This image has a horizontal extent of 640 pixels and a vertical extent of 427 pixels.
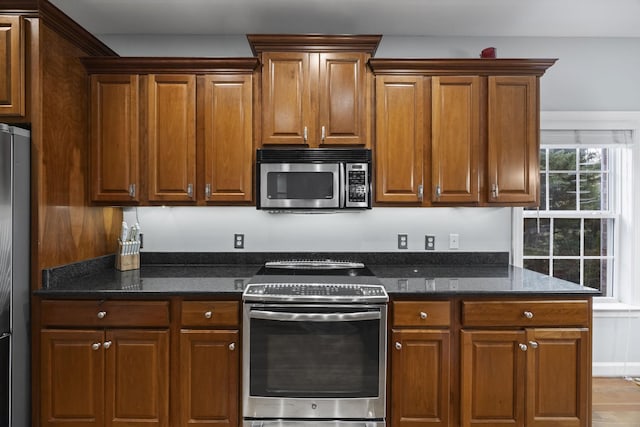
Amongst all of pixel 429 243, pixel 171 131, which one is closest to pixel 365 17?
pixel 171 131

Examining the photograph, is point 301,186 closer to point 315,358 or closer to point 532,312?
point 315,358

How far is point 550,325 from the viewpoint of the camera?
2307 millimetres

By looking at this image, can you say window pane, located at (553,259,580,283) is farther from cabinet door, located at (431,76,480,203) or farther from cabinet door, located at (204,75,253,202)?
cabinet door, located at (204,75,253,202)

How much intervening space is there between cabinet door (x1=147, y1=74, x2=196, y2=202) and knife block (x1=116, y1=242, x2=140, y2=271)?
47cm

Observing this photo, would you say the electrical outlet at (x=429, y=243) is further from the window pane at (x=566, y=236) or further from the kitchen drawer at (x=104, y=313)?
the kitchen drawer at (x=104, y=313)

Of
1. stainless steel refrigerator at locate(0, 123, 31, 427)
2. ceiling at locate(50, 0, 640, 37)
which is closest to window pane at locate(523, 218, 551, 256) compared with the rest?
ceiling at locate(50, 0, 640, 37)

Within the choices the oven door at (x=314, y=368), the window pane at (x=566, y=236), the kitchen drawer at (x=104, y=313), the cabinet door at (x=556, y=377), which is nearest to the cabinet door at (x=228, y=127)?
the kitchen drawer at (x=104, y=313)

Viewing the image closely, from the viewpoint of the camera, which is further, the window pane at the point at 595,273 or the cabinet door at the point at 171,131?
the window pane at the point at 595,273

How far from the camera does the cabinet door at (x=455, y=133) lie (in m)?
2.77

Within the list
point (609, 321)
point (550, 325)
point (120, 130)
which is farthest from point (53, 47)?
point (609, 321)

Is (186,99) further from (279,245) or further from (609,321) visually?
(609,321)

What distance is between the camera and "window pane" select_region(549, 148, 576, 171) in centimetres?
336

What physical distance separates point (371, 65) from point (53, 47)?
1831 mm

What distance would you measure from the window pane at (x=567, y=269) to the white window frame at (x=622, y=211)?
9.8 inches
